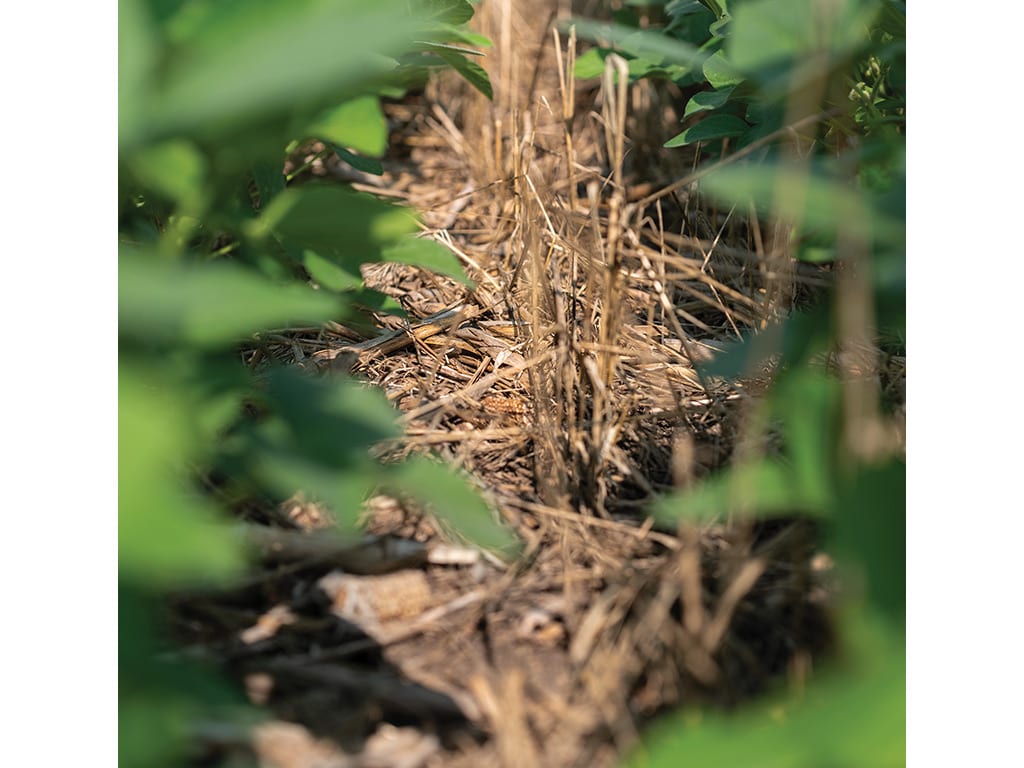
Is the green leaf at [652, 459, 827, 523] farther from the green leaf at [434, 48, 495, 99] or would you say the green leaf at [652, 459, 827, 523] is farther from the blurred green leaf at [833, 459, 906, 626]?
the green leaf at [434, 48, 495, 99]

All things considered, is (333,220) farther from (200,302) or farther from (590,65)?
(590,65)

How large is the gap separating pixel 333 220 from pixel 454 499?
239 millimetres

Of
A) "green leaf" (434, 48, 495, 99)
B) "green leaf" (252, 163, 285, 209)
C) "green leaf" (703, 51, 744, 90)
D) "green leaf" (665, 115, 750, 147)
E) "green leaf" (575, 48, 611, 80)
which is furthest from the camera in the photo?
"green leaf" (575, 48, 611, 80)

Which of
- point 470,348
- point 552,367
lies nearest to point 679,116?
point 470,348

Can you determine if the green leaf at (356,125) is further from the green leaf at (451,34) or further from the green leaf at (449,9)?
the green leaf at (449,9)

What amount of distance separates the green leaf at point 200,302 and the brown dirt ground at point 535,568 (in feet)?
0.99

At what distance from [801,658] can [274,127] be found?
0.56 metres

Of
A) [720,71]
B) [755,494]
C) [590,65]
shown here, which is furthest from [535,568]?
[590,65]

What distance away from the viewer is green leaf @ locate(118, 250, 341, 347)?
2.04 feet

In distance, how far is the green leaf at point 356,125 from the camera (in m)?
0.73

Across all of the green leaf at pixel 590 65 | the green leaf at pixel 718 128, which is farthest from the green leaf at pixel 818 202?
the green leaf at pixel 590 65

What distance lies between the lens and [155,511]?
581 mm

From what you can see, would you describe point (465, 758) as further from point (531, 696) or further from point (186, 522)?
point (186, 522)

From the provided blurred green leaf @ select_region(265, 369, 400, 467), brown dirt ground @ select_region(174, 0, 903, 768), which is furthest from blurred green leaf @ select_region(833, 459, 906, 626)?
blurred green leaf @ select_region(265, 369, 400, 467)
